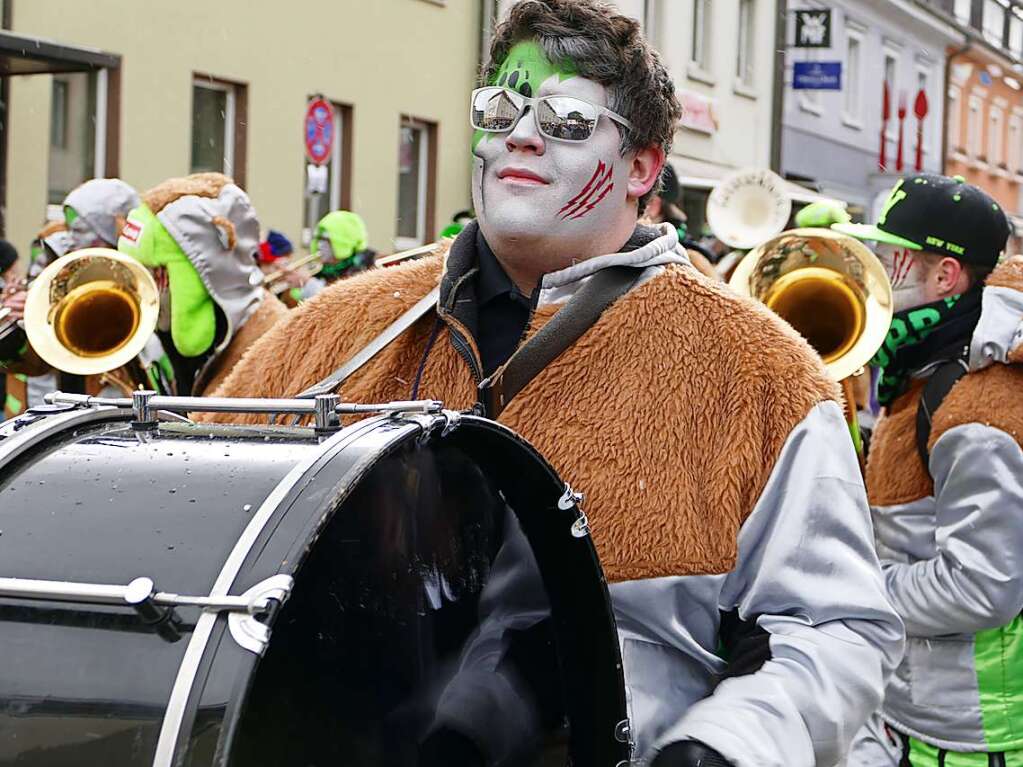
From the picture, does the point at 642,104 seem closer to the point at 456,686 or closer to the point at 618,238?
the point at 618,238

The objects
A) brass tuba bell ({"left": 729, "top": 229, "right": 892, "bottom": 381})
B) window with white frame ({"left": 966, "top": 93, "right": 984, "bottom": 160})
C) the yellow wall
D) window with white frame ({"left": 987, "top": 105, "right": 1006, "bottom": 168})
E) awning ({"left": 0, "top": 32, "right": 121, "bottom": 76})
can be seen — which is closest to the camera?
brass tuba bell ({"left": 729, "top": 229, "right": 892, "bottom": 381})

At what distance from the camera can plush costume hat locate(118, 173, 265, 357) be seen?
5.12 meters

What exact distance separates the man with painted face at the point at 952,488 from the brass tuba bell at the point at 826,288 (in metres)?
0.37

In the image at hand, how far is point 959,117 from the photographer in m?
38.7

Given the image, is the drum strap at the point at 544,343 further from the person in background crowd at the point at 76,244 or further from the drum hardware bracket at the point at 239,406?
the person in background crowd at the point at 76,244

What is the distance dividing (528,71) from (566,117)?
97 mm

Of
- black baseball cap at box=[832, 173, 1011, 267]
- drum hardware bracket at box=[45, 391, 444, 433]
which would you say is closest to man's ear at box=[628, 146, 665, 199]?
drum hardware bracket at box=[45, 391, 444, 433]

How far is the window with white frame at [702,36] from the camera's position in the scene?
902 inches

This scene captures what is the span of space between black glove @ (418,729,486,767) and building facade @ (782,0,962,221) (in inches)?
958

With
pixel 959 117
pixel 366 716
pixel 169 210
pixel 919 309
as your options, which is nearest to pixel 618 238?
pixel 366 716

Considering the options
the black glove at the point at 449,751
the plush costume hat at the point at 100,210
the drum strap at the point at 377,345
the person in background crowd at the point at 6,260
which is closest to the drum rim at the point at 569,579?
the black glove at the point at 449,751

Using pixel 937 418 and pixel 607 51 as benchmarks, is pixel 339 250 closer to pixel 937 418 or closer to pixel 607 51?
pixel 937 418

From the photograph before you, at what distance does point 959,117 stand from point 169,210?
35.8 meters

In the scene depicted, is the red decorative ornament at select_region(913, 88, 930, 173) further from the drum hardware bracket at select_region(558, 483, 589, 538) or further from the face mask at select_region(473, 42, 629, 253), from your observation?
the drum hardware bracket at select_region(558, 483, 589, 538)
